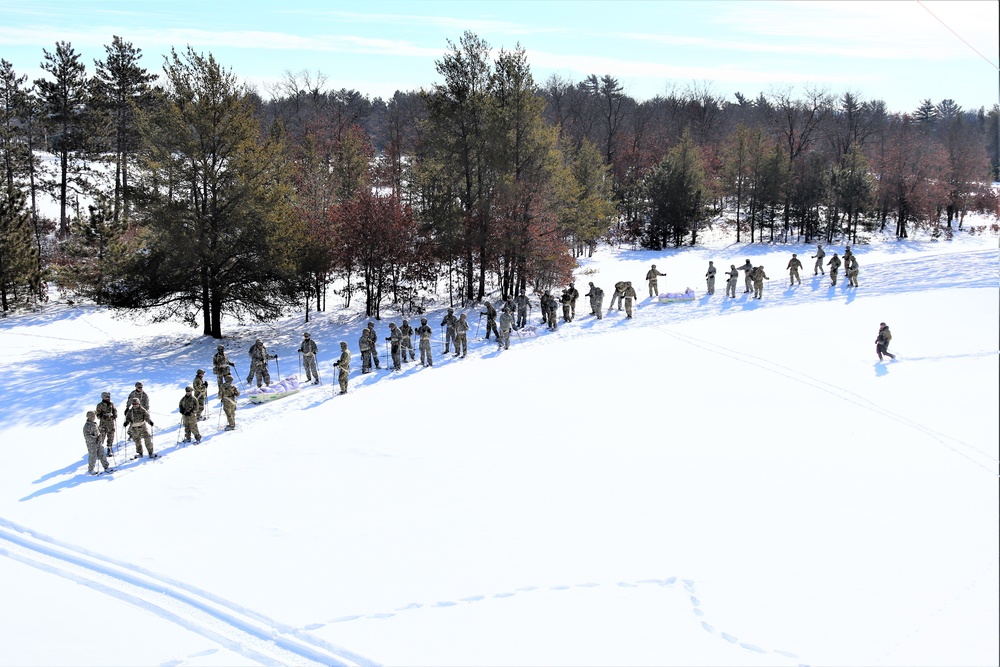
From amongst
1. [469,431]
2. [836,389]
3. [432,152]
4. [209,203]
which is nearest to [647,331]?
[836,389]

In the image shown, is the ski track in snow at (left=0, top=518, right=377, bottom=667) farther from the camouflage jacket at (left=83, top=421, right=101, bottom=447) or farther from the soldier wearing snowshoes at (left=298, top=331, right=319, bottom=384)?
the soldier wearing snowshoes at (left=298, top=331, right=319, bottom=384)

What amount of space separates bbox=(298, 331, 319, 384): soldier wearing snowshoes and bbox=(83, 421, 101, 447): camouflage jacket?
257 inches

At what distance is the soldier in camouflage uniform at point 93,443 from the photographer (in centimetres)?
1359

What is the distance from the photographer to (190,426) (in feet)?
50.8

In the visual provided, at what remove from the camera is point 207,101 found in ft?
80.8

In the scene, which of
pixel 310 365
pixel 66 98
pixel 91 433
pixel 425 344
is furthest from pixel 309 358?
pixel 66 98

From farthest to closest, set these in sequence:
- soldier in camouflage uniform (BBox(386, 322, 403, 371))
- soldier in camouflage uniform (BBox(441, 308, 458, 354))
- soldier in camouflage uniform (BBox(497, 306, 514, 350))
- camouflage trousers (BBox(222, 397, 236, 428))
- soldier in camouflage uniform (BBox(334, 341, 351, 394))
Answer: soldier in camouflage uniform (BBox(497, 306, 514, 350)) < soldier in camouflage uniform (BBox(441, 308, 458, 354)) < soldier in camouflage uniform (BBox(386, 322, 403, 371)) < soldier in camouflage uniform (BBox(334, 341, 351, 394)) < camouflage trousers (BBox(222, 397, 236, 428))

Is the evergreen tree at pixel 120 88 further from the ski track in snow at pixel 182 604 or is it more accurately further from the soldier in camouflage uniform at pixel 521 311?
the ski track in snow at pixel 182 604

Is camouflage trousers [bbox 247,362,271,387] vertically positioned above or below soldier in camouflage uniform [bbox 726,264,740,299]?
below

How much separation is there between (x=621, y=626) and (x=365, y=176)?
130ft

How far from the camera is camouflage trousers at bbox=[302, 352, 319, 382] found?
65.4 feet

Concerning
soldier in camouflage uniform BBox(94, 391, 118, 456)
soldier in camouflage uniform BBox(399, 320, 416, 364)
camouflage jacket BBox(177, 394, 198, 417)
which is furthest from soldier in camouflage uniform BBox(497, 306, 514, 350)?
soldier in camouflage uniform BBox(94, 391, 118, 456)

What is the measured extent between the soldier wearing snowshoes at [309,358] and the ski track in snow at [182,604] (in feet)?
28.8

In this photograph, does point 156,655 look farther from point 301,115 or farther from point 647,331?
point 301,115
